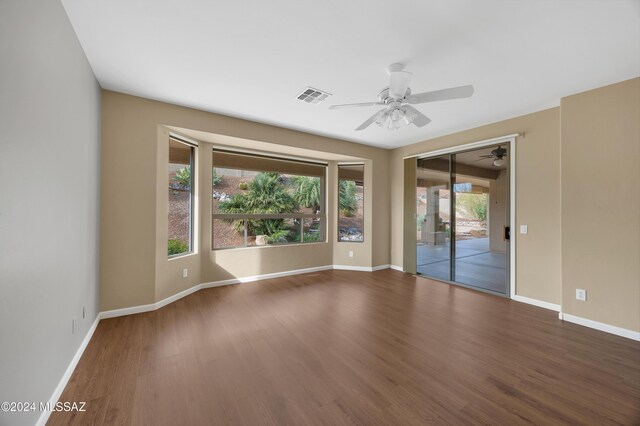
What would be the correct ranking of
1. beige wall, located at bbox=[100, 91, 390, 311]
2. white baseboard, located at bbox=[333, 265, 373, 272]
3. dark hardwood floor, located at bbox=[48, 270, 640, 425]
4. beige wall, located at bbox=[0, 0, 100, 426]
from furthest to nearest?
white baseboard, located at bbox=[333, 265, 373, 272]
beige wall, located at bbox=[100, 91, 390, 311]
dark hardwood floor, located at bbox=[48, 270, 640, 425]
beige wall, located at bbox=[0, 0, 100, 426]

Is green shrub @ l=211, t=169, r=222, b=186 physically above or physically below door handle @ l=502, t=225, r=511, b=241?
above

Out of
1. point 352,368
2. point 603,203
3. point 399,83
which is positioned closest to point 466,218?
point 603,203

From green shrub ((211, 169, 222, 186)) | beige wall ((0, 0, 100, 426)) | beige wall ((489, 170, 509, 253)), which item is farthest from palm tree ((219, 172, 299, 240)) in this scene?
beige wall ((489, 170, 509, 253))

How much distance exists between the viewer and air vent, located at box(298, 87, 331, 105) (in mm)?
2959

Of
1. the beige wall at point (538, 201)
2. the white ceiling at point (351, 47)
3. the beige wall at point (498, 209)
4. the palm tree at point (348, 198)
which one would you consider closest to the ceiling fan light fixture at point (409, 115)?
the white ceiling at point (351, 47)

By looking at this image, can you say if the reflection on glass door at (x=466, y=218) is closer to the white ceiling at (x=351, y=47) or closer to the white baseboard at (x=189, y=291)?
the white ceiling at (x=351, y=47)

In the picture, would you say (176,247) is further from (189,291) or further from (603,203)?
(603,203)

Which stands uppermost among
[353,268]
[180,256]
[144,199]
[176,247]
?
[144,199]

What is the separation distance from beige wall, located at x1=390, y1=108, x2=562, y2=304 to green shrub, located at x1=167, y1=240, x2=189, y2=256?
5.02 metres

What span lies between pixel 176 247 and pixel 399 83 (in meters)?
3.64

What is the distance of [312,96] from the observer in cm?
308

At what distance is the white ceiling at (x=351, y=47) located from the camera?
5.81 feet

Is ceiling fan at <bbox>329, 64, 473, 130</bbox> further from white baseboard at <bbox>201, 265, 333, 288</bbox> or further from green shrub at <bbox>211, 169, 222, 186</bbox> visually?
white baseboard at <bbox>201, 265, 333, 288</bbox>

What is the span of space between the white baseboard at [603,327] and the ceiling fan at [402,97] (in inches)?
116
